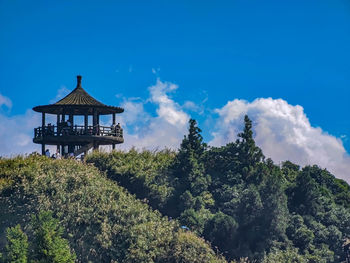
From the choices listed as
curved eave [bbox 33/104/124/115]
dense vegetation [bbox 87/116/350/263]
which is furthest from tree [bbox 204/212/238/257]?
curved eave [bbox 33/104/124/115]

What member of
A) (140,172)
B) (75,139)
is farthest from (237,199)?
(75,139)

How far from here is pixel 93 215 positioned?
118 feet

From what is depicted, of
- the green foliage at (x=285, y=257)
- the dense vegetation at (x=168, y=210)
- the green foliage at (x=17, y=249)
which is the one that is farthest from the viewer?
the green foliage at (x=285, y=257)

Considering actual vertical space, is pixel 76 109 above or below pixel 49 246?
above

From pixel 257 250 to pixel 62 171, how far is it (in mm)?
12947

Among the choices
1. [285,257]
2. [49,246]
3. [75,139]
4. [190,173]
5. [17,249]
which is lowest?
[285,257]

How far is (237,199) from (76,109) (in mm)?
14755

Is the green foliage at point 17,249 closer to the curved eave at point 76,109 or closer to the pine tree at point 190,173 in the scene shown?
the pine tree at point 190,173

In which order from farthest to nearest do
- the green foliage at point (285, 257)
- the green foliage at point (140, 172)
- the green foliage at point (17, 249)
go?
the green foliage at point (140, 172), the green foliage at point (285, 257), the green foliage at point (17, 249)

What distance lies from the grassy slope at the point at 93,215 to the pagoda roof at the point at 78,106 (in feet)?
24.9

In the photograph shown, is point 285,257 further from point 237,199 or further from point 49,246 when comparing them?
point 49,246

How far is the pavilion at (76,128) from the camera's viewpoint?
154ft

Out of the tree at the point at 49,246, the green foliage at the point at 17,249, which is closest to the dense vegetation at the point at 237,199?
the tree at the point at 49,246

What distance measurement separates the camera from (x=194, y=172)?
43031 mm
